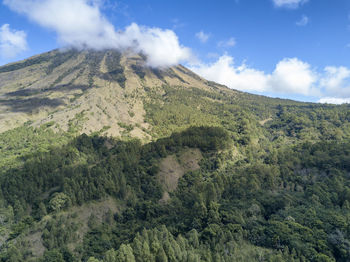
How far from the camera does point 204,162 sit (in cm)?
10756

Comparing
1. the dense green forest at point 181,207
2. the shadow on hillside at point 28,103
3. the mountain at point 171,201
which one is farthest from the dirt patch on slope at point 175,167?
the shadow on hillside at point 28,103

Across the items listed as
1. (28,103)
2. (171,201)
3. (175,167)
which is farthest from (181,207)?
(28,103)

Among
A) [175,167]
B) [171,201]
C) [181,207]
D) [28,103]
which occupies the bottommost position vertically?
[171,201]

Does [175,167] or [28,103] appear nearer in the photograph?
[175,167]

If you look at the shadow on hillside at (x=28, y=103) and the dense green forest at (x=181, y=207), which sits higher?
the shadow on hillside at (x=28, y=103)

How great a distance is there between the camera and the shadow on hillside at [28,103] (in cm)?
17835

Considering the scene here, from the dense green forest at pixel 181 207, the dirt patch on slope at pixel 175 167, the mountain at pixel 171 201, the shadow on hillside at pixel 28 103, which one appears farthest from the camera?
the shadow on hillside at pixel 28 103

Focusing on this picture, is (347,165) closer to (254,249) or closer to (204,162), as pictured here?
(204,162)

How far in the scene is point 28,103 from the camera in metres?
188

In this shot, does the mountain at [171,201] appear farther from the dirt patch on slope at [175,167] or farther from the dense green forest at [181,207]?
the dirt patch on slope at [175,167]

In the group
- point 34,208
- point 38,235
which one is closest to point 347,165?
point 38,235

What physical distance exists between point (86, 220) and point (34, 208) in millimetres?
19190

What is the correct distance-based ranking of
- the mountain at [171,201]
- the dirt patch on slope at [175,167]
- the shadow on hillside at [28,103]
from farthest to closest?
the shadow on hillside at [28,103] < the dirt patch on slope at [175,167] < the mountain at [171,201]

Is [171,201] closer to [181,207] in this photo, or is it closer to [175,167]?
[181,207]
